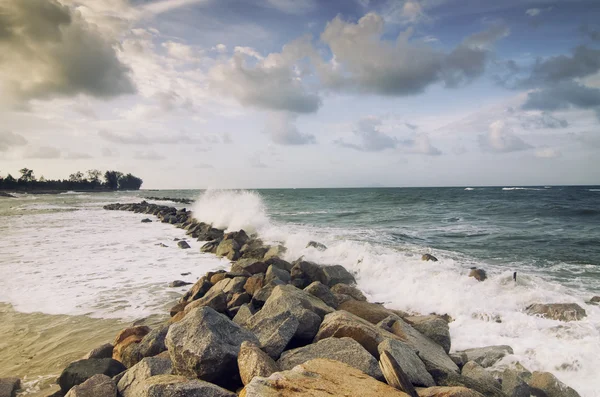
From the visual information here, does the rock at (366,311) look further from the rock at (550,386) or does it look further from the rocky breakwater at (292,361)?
the rock at (550,386)

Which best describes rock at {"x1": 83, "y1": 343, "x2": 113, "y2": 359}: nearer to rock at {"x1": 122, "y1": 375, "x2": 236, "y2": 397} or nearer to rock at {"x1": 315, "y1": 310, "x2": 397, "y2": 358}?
rock at {"x1": 122, "y1": 375, "x2": 236, "y2": 397}

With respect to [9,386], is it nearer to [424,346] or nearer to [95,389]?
[95,389]

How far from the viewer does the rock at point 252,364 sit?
361cm

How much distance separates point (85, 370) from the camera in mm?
4488

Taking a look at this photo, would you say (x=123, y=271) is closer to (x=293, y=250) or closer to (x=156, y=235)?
(x=293, y=250)

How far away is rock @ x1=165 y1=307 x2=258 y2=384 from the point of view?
149 inches

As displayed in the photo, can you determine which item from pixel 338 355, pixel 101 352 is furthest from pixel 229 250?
pixel 338 355

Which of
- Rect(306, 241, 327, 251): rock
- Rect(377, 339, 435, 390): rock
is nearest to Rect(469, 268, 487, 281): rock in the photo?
Rect(306, 241, 327, 251): rock

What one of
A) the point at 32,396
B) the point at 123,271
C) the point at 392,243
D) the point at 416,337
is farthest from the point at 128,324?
the point at 392,243

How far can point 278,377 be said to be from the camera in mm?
3176

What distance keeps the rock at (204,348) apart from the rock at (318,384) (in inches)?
28.1

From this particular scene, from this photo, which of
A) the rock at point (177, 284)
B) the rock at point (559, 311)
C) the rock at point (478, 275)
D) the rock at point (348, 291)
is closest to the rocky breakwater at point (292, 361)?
the rock at point (348, 291)

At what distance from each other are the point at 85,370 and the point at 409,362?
13.9 feet

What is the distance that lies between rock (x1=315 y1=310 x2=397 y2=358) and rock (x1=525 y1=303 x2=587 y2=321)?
173 inches
